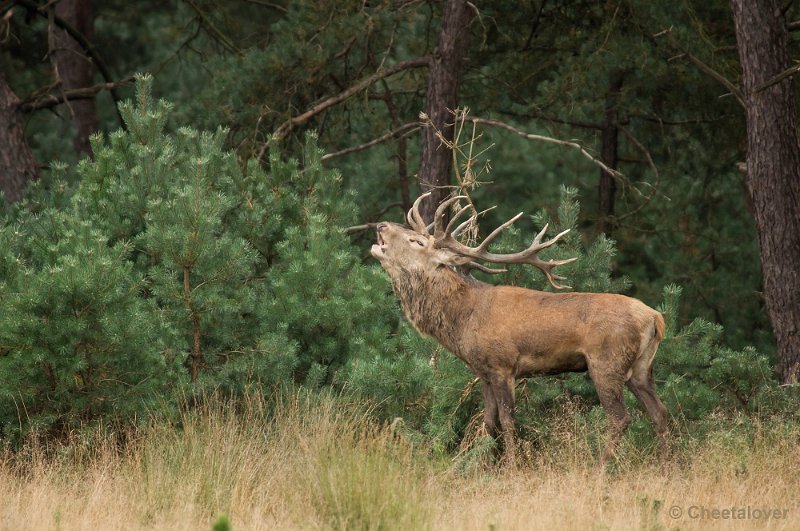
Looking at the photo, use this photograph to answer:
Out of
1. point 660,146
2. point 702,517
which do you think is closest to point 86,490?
point 702,517

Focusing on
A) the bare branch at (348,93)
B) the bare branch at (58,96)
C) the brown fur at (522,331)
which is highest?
the bare branch at (58,96)

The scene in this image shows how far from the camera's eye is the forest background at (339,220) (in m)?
8.55

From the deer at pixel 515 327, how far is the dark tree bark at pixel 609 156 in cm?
609

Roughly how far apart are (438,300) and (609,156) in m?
7.09

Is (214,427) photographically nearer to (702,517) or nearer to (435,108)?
(702,517)

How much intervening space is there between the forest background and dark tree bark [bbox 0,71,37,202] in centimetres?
2

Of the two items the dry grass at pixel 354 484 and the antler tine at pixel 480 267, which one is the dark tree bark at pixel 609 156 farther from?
the dry grass at pixel 354 484

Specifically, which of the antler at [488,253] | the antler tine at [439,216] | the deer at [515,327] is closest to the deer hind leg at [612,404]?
the deer at [515,327]

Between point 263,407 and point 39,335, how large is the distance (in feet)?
5.94

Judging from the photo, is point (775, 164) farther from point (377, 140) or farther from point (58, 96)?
point (58, 96)

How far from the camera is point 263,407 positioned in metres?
9.13

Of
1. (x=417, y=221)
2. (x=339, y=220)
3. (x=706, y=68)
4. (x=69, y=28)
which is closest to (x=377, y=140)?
(x=339, y=220)

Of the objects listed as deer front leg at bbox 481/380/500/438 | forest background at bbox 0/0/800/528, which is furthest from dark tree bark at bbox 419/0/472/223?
deer front leg at bbox 481/380/500/438

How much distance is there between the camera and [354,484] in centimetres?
654
